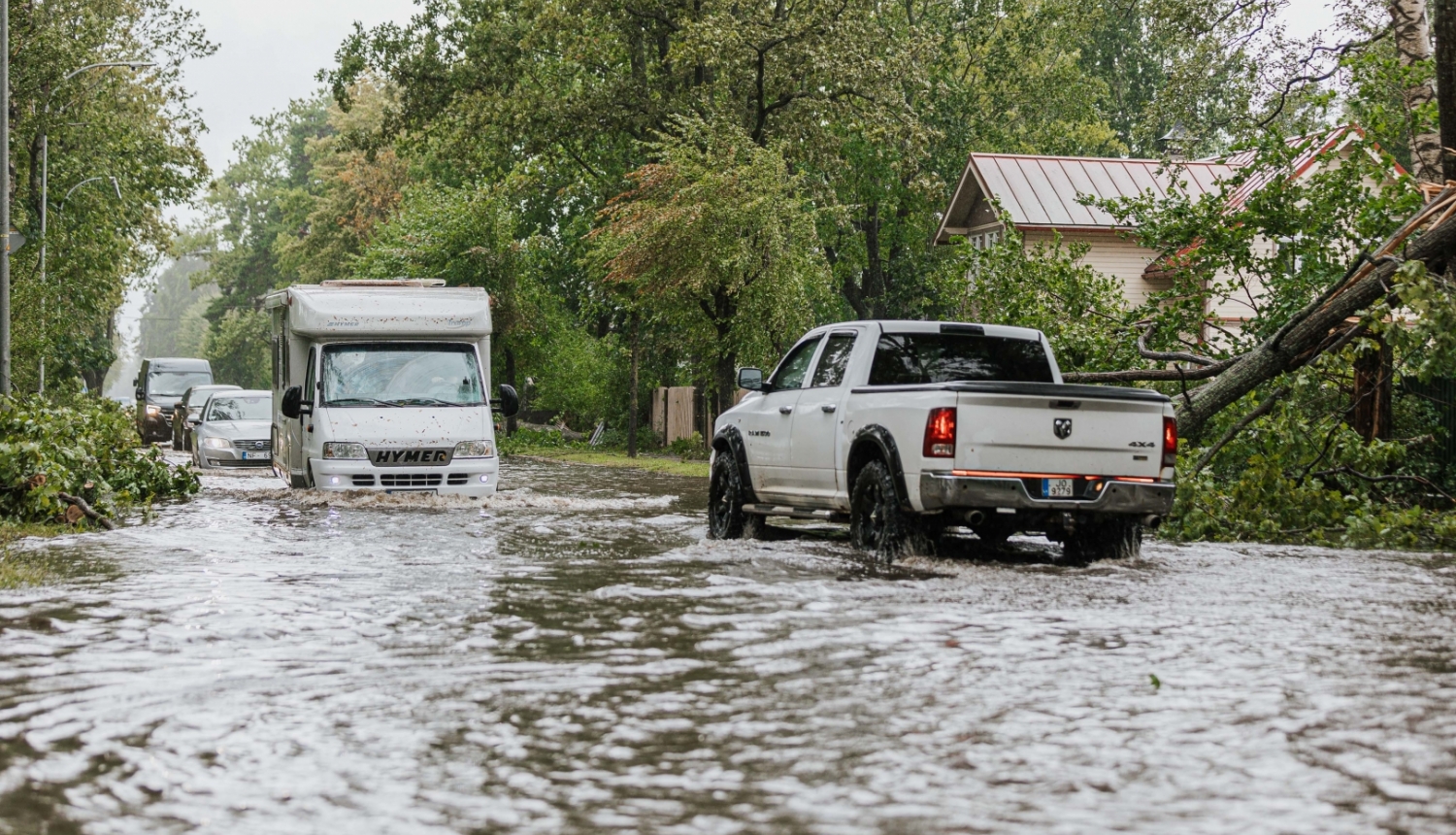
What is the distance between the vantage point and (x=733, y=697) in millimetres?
6766

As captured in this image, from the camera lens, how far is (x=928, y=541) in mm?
11805

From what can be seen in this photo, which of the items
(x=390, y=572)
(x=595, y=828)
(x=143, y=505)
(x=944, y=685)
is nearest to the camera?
(x=595, y=828)

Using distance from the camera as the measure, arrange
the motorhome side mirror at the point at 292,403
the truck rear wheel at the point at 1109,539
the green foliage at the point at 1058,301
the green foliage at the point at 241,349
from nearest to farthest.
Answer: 1. the truck rear wheel at the point at 1109,539
2. the green foliage at the point at 1058,301
3. the motorhome side mirror at the point at 292,403
4. the green foliage at the point at 241,349

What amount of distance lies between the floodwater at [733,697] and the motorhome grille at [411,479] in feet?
20.1

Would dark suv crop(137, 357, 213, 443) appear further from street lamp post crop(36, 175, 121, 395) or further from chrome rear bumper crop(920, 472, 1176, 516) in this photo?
chrome rear bumper crop(920, 472, 1176, 516)

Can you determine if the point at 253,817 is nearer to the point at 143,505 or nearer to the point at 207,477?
the point at 143,505

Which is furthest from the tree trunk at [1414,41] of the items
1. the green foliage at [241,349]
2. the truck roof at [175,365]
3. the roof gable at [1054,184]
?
the green foliage at [241,349]

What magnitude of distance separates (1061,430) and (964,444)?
765 mm

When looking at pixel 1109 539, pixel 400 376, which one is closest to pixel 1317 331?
pixel 1109 539

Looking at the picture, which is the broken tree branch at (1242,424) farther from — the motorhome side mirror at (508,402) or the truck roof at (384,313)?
the truck roof at (384,313)

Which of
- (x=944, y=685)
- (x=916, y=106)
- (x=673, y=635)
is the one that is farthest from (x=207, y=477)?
(x=916, y=106)

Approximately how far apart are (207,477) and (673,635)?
1959cm

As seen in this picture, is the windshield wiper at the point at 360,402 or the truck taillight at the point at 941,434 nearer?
the truck taillight at the point at 941,434

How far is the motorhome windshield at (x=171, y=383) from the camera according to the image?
50250mm
